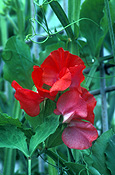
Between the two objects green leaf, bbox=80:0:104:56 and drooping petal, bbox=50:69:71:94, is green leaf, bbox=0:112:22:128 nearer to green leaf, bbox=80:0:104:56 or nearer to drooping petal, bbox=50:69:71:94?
drooping petal, bbox=50:69:71:94

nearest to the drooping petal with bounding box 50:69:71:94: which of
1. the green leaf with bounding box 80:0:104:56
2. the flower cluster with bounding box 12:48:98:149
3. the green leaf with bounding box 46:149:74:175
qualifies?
the flower cluster with bounding box 12:48:98:149

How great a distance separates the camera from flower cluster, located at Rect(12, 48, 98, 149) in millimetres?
321

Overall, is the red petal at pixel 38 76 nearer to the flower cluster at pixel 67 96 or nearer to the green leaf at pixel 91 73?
the flower cluster at pixel 67 96

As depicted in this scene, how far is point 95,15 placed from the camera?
51 cm

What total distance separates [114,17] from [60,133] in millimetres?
260

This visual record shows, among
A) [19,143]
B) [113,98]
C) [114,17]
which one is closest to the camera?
[19,143]

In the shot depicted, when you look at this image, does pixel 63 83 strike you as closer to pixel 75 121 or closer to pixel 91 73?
pixel 75 121

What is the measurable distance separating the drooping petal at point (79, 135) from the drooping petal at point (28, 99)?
0.05 meters

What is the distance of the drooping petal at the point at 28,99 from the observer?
33 centimetres

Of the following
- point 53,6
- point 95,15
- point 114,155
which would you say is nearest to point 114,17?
point 95,15

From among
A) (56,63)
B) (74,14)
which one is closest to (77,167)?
(56,63)

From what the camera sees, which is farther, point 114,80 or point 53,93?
point 114,80

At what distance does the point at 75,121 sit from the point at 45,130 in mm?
40

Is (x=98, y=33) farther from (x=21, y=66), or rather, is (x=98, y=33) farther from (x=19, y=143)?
(x=19, y=143)
